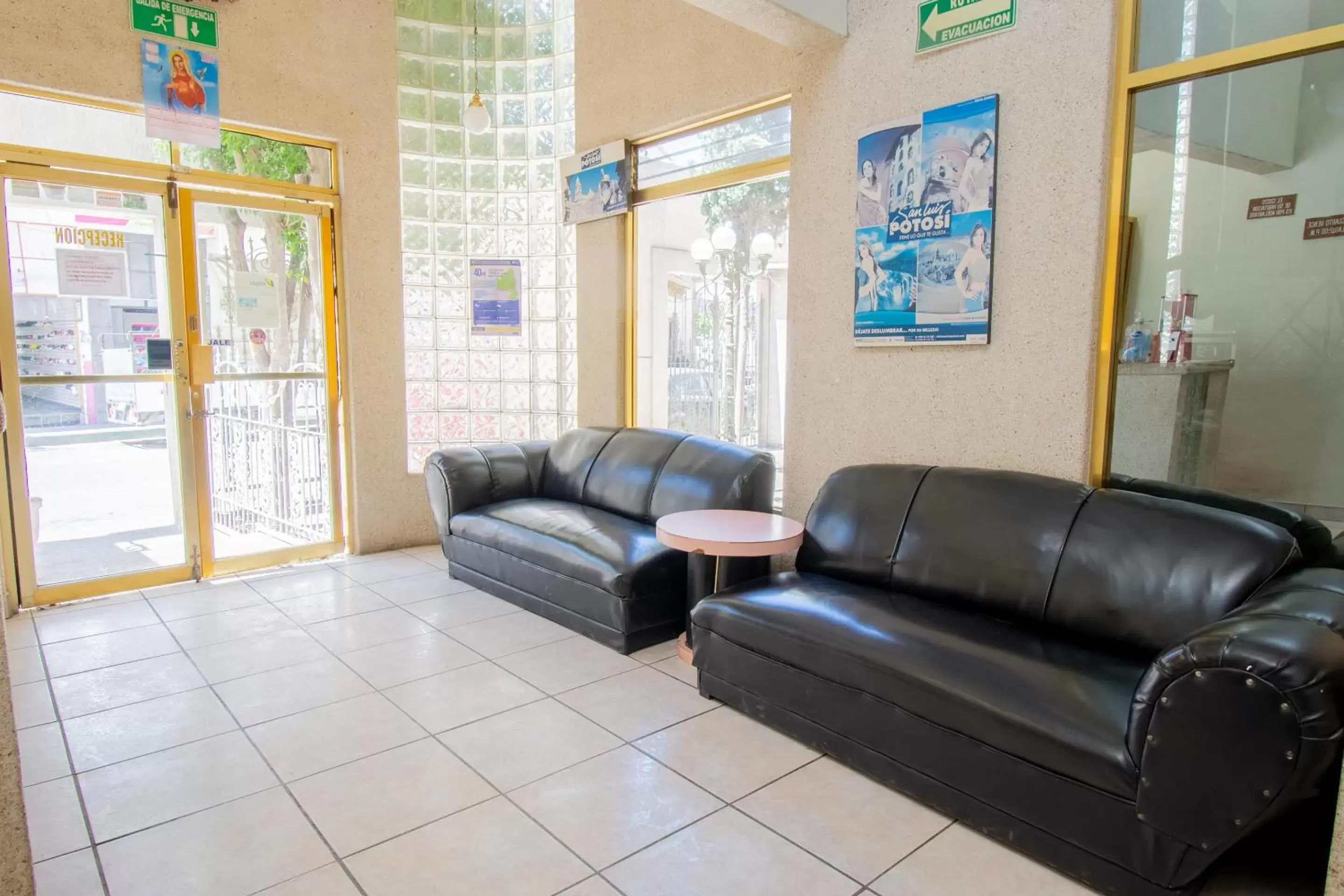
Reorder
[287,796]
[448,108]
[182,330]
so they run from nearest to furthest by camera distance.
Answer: [287,796] → [182,330] → [448,108]

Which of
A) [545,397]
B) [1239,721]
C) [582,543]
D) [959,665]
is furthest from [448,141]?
[1239,721]

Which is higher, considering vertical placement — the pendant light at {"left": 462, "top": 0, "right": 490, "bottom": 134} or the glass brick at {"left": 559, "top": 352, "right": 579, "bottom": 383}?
the pendant light at {"left": 462, "top": 0, "right": 490, "bottom": 134}

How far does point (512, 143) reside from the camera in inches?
206

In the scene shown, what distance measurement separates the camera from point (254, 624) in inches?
149

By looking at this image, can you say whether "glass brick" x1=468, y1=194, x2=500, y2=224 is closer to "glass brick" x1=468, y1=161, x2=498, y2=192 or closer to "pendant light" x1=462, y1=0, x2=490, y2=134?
"glass brick" x1=468, y1=161, x2=498, y2=192

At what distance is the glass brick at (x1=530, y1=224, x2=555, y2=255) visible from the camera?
5.28 m

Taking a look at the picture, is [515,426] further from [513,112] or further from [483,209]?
[513,112]

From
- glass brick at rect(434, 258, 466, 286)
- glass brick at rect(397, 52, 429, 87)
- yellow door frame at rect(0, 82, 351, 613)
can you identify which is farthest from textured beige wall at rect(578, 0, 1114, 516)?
yellow door frame at rect(0, 82, 351, 613)

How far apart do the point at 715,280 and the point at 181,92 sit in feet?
10.2

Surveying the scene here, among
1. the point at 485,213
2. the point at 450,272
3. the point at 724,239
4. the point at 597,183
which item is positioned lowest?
the point at 450,272

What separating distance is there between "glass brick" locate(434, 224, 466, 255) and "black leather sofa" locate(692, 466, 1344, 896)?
327 cm

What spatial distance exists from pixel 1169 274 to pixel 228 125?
190 inches

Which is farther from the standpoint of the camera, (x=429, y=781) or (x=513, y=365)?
(x=513, y=365)

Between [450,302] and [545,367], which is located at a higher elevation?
[450,302]
